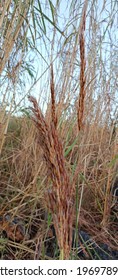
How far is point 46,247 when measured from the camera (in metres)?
0.79

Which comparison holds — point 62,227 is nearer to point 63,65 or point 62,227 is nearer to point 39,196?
point 39,196

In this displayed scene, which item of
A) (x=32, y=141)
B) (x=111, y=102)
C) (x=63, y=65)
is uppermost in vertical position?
(x=63, y=65)

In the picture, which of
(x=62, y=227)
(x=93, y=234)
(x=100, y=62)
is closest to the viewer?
(x=62, y=227)

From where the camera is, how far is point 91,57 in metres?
1.11

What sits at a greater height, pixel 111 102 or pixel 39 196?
pixel 111 102

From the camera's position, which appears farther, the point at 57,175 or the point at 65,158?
the point at 65,158

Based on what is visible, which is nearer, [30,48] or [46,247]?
[46,247]

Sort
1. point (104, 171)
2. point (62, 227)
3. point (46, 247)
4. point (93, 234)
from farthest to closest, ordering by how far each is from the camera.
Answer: point (104, 171) → point (93, 234) → point (46, 247) → point (62, 227)

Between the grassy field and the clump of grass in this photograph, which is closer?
the clump of grass

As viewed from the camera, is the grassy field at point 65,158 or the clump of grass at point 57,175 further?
the grassy field at point 65,158

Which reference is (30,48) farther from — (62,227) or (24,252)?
(62,227)

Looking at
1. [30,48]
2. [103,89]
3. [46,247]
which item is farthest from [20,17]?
[46,247]

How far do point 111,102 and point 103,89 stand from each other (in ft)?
0.28

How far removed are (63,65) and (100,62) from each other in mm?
205
